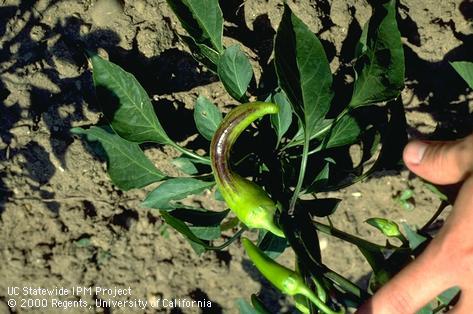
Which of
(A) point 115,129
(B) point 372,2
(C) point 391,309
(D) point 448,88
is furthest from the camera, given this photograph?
(D) point 448,88

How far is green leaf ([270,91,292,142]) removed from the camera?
1.30 meters

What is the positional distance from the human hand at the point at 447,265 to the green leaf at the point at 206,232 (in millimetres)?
419

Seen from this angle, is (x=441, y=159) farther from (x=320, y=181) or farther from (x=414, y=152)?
(x=320, y=181)

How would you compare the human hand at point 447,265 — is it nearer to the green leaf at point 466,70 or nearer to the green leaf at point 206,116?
the green leaf at point 466,70

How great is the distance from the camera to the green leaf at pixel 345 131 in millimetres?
1316

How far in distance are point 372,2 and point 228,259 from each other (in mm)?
936

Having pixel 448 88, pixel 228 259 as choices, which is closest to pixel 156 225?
pixel 228 259

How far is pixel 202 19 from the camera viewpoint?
1.26 m

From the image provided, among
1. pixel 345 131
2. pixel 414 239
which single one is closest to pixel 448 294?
pixel 414 239

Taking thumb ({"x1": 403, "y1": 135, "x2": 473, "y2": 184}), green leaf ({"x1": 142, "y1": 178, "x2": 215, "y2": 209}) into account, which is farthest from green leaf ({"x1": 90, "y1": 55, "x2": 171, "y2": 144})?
thumb ({"x1": 403, "y1": 135, "x2": 473, "y2": 184})

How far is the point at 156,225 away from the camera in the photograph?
5.58 ft

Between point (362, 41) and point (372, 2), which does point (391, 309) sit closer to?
point (362, 41)

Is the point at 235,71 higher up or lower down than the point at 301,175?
higher up

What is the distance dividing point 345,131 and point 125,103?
57 cm
